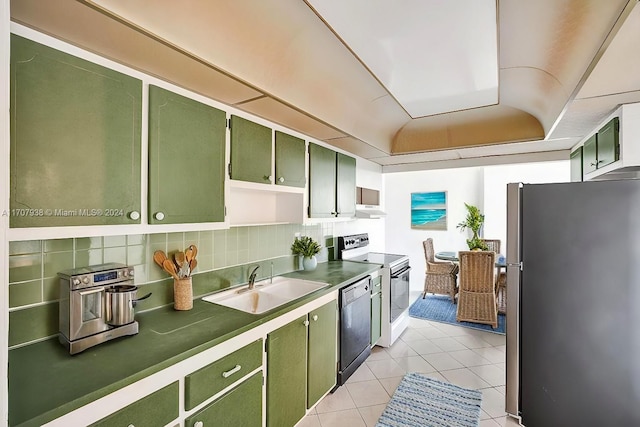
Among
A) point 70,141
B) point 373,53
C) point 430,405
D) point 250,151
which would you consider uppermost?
point 373,53

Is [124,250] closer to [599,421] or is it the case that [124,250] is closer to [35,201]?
[35,201]

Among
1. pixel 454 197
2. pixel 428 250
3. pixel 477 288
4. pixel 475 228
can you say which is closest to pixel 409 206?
pixel 454 197

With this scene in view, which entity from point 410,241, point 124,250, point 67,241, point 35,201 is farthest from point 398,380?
point 410,241

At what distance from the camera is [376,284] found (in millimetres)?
3203

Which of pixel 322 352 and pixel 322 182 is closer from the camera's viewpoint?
pixel 322 352

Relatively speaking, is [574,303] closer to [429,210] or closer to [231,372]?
[231,372]

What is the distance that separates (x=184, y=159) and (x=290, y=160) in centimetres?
101

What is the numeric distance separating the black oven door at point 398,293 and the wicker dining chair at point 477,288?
0.90 m

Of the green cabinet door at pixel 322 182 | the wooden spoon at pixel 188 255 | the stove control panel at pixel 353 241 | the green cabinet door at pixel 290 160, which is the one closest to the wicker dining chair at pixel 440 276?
the stove control panel at pixel 353 241

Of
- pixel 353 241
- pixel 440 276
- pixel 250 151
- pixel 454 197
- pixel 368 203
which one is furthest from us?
pixel 454 197

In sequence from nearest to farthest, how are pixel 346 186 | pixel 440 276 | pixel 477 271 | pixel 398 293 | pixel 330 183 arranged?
pixel 330 183, pixel 346 186, pixel 398 293, pixel 477 271, pixel 440 276

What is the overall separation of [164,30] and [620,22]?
189 centimetres

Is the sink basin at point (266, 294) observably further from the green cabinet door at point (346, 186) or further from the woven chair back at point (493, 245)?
the woven chair back at point (493, 245)

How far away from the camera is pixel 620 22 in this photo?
1.25 m
